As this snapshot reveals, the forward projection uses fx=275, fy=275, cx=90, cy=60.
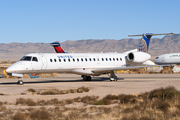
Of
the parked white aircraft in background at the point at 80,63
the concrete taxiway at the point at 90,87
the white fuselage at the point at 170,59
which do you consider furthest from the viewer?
the white fuselage at the point at 170,59

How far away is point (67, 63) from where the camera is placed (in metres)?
30.4

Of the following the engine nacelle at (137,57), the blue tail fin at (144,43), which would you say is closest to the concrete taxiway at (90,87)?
the engine nacelle at (137,57)

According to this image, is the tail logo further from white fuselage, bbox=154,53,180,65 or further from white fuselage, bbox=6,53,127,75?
white fuselage, bbox=154,53,180,65

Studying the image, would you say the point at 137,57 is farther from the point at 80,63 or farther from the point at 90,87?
the point at 90,87

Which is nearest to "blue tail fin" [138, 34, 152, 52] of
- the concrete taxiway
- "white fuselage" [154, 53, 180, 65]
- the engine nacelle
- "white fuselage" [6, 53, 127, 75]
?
the engine nacelle

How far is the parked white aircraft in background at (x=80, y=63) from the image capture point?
27766 millimetres

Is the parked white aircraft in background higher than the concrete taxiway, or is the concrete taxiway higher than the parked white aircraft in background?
the parked white aircraft in background

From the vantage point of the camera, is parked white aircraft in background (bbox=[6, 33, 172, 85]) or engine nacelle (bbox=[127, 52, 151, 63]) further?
engine nacelle (bbox=[127, 52, 151, 63])

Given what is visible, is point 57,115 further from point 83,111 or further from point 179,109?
point 179,109

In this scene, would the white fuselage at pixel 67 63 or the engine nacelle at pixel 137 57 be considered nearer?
the white fuselage at pixel 67 63

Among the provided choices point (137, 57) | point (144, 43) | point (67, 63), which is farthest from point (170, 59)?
point (67, 63)

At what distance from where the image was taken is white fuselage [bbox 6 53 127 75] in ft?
90.5

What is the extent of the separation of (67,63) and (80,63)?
68.7 inches

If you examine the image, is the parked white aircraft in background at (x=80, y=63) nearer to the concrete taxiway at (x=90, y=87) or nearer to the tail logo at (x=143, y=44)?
the tail logo at (x=143, y=44)
